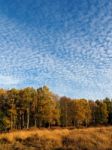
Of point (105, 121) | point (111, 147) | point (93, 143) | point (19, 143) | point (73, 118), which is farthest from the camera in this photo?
point (105, 121)

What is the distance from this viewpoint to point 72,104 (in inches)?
3022

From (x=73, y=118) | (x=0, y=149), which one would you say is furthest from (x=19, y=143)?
(x=73, y=118)

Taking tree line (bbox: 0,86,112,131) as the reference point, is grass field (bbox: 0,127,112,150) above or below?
below

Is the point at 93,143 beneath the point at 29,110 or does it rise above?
beneath

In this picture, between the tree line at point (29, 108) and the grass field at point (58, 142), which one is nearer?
the grass field at point (58, 142)

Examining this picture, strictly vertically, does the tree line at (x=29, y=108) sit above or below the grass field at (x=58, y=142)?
above

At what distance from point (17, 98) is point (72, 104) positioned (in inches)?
760

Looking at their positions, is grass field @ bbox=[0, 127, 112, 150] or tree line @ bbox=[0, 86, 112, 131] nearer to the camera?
grass field @ bbox=[0, 127, 112, 150]

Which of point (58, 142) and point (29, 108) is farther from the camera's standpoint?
point (29, 108)

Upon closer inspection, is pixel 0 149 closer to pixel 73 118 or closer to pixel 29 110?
pixel 29 110

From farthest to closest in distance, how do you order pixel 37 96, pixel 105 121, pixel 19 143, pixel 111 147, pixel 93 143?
pixel 105 121, pixel 37 96, pixel 19 143, pixel 93 143, pixel 111 147

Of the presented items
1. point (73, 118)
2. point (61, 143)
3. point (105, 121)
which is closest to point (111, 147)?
point (61, 143)

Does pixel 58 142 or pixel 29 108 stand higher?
pixel 29 108

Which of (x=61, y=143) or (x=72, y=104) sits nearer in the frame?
(x=61, y=143)
